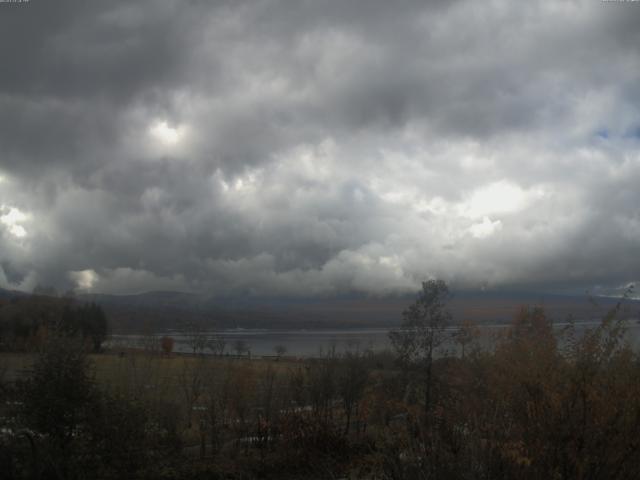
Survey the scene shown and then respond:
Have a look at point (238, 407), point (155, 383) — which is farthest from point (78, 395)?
point (155, 383)

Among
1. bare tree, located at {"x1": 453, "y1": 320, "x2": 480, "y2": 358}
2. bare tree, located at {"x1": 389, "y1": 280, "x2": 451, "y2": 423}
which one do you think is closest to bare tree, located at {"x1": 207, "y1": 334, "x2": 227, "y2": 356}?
bare tree, located at {"x1": 389, "y1": 280, "x2": 451, "y2": 423}

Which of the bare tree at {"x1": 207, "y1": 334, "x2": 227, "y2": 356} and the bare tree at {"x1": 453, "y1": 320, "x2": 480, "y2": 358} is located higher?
the bare tree at {"x1": 453, "y1": 320, "x2": 480, "y2": 358}

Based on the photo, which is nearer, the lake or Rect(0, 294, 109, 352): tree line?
the lake

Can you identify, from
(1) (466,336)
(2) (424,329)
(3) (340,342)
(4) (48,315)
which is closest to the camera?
(1) (466,336)

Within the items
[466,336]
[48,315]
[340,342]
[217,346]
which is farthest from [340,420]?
[340,342]

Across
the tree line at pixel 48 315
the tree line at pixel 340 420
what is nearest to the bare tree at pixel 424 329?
the tree line at pixel 340 420

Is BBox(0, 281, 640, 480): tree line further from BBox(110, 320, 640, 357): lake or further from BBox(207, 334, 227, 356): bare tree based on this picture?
BBox(207, 334, 227, 356): bare tree

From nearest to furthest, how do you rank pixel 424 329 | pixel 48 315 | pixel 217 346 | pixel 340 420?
pixel 340 420, pixel 424 329, pixel 217 346, pixel 48 315

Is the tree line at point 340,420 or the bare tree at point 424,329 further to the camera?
the bare tree at point 424,329

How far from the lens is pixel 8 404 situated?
11.6 m

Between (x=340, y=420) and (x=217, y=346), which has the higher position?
(x=217, y=346)

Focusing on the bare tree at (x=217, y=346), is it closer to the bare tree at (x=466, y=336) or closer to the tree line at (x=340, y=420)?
the tree line at (x=340, y=420)

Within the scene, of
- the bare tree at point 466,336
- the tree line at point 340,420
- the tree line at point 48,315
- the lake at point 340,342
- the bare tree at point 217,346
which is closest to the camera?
the tree line at point 340,420

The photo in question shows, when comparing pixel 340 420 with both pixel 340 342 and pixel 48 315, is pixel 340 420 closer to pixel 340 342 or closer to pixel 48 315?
pixel 48 315
